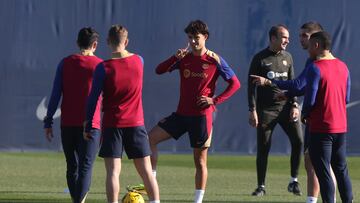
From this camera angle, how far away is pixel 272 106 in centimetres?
1168

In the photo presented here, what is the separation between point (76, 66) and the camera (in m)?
9.01

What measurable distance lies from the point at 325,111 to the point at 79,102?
2.07 metres

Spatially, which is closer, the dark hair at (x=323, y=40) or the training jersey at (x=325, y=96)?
the training jersey at (x=325, y=96)

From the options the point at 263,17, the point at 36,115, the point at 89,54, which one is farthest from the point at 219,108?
the point at 89,54

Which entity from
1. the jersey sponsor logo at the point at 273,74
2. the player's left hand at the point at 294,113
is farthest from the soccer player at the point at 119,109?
the player's left hand at the point at 294,113

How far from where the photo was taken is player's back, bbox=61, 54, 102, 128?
9.01 m

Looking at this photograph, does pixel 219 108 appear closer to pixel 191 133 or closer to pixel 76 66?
pixel 191 133

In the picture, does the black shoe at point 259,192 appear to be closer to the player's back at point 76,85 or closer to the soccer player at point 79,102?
the soccer player at point 79,102

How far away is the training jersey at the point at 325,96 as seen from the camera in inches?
339

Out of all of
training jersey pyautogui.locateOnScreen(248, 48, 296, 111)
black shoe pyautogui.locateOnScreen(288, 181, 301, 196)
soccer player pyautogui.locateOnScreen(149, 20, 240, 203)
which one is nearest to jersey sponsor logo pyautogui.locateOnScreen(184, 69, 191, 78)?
soccer player pyautogui.locateOnScreen(149, 20, 240, 203)

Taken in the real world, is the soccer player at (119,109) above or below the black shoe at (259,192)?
above

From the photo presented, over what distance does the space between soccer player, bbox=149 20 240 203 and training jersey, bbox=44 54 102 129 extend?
1090 millimetres

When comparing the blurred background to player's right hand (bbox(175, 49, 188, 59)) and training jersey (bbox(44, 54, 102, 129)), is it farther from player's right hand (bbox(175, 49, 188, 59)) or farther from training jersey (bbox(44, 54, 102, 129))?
training jersey (bbox(44, 54, 102, 129))

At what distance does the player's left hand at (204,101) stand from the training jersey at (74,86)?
1123mm
